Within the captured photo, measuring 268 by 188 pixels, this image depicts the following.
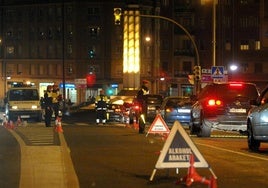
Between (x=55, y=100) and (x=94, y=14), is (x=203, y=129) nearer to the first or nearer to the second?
(x=55, y=100)

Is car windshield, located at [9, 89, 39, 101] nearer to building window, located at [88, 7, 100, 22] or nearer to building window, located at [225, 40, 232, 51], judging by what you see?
building window, located at [225, 40, 232, 51]

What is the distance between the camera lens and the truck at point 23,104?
37.7m

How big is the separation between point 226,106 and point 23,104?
1857 centimetres

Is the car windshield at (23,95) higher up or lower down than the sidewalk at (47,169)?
higher up

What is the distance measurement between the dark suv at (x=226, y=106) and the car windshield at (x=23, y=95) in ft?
59.2

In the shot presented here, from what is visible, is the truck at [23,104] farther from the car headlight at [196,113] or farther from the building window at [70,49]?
the building window at [70,49]

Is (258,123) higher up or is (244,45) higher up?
(244,45)

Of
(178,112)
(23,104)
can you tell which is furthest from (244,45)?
(178,112)

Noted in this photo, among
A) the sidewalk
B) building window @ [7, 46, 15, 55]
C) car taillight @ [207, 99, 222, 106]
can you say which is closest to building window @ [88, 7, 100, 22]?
building window @ [7, 46, 15, 55]

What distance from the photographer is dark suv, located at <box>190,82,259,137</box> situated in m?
21.6

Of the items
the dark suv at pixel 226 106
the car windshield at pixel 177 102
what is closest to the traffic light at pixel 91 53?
the car windshield at pixel 177 102

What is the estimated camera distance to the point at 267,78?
306 feet

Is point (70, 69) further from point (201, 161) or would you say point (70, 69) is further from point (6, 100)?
point (201, 161)

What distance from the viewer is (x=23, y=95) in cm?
3862
